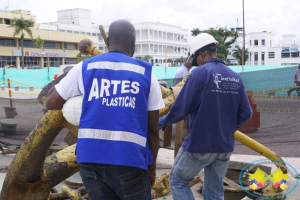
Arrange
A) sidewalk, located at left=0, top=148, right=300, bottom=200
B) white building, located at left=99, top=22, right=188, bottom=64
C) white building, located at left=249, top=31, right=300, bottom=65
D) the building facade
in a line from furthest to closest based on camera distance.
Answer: white building, located at left=249, top=31, right=300, bottom=65 → white building, located at left=99, top=22, right=188, bottom=64 → the building facade → sidewalk, located at left=0, top=148, right=300, bottom=200

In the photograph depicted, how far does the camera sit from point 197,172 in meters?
2.68

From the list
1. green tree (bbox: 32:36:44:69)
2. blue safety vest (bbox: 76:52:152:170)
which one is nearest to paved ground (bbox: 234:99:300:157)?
blue safety vest (bbox: 76:52:152:170)

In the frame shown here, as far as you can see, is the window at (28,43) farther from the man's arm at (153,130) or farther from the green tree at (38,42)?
the man's arm at (153,130)

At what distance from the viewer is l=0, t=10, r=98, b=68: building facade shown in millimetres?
49281

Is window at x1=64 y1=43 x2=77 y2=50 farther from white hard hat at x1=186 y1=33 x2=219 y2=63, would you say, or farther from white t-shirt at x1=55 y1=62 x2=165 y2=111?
white t-shirt at x1=55 y1=62 x2=165 y2=111

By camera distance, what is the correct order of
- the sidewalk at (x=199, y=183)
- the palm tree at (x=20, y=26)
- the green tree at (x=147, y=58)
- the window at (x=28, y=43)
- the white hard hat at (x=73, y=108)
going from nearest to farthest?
the white hard hat at (x=73, y=108) < the sidewalk at (x=199, y=183) < the palm tree at (x=20, y=26) < the window at (x=28, y=43) < the green tree at (x=147, y=58)

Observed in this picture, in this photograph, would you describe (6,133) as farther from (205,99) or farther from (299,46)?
(299,46)

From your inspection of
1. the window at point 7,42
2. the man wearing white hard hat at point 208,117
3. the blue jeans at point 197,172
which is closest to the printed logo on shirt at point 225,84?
the man wearing white hard hat at point 208,117

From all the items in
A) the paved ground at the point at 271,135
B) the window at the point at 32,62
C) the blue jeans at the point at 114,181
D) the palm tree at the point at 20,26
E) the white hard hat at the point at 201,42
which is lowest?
the paved ground at the point at 271,135

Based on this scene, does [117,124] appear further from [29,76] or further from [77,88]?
[29,76]

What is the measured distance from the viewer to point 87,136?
1.83 m

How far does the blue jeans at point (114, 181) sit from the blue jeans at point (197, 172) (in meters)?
0.73
